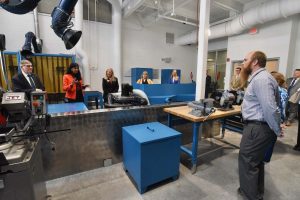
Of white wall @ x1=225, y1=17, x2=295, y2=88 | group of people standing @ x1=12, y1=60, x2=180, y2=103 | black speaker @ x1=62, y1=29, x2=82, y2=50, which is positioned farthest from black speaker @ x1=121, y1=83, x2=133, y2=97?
white wall @ x1=225, y1=17, x2=295, y2=88

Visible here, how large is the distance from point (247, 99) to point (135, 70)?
16.8 feet

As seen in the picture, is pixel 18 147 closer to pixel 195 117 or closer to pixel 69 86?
pixel 195 117

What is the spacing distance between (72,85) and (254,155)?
9.55 feet

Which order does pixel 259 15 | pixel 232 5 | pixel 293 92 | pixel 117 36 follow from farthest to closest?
pixel 117 36
pixel 232 5
pixel 259 15
pixel 293 92

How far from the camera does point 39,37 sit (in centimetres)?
510

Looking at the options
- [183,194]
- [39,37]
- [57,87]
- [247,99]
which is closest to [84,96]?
[57,87]

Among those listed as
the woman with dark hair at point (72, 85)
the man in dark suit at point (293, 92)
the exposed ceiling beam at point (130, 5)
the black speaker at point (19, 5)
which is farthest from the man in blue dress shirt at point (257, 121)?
the exposed ceiling beam at point (130, 5)

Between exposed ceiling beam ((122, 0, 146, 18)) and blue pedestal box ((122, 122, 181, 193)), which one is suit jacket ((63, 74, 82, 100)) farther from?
exposed ceiling beam ((122, 0, 146, 18))

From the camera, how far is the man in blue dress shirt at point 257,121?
1415 mm

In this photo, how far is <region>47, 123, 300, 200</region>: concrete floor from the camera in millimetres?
1759

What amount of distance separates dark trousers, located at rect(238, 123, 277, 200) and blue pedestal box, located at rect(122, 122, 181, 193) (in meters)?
0.67

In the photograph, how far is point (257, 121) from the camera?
4.99ft

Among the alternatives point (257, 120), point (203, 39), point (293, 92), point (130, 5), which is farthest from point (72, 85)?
point (293, 92)

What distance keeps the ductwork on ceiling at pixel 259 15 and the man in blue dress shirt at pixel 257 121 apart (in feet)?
12.6
